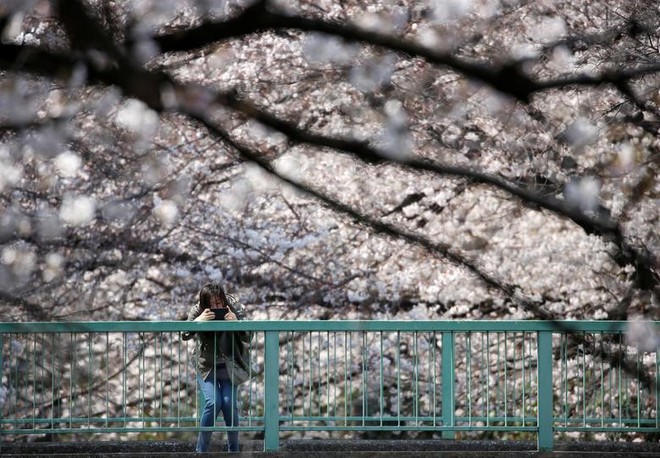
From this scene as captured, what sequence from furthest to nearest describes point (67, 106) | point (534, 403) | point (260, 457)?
point (67, 106) < point (534, 403) < point (260, 457)

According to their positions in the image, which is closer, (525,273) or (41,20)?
(525,273)

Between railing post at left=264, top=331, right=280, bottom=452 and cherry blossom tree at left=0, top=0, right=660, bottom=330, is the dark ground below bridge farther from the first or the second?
cherry blossom tree at left=0, top=0, right=660, bottom=330

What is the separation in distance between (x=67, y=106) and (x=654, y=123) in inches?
273

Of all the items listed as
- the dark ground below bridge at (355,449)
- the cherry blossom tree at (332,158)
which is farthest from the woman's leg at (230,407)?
the cherry blossom tree at (332,158)

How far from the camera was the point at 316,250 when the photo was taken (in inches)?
576

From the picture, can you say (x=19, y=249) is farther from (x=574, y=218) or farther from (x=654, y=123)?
(x=654, y=123)

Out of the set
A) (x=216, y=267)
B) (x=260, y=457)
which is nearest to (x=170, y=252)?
(x=216, y=267)

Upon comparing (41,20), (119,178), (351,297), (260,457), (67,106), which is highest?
(41,20)

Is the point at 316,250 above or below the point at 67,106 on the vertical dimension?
below

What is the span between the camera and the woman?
929 centimetres

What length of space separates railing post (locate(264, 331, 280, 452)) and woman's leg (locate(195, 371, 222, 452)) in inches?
13.9

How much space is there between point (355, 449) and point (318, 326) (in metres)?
1.22

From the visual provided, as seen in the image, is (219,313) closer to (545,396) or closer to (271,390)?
(271,390)

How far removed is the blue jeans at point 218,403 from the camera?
30.5 feet
